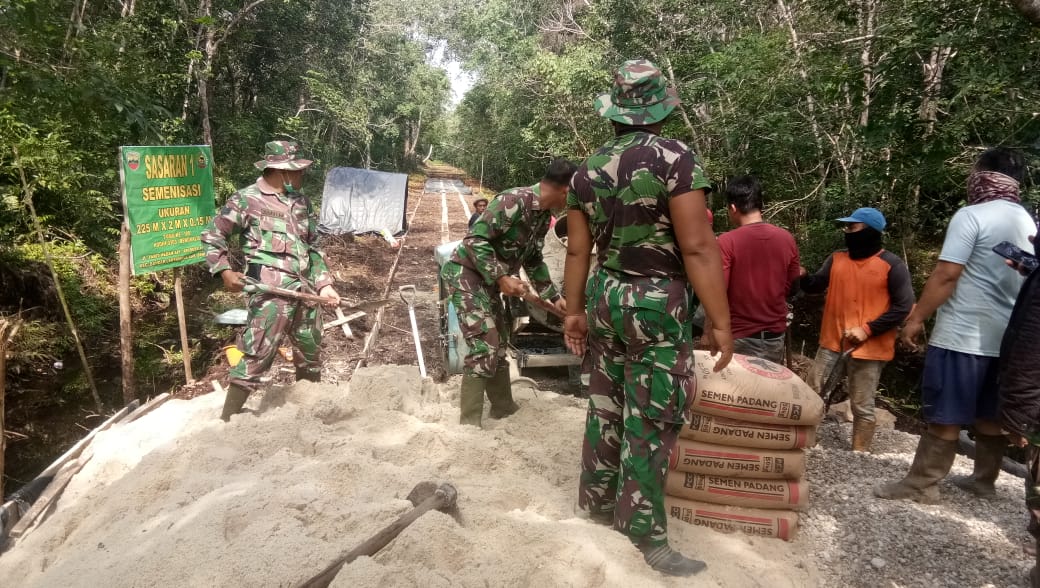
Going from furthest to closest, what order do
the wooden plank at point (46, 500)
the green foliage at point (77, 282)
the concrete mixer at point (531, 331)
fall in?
the green foliage at point (77, 282)
the concrete mixer at point (531, 331)
the wooden plank at point (46, 500)

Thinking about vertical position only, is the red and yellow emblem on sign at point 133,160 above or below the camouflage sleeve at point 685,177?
below

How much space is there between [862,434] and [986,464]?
687 mm

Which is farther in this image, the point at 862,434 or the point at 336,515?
the point at 862,434

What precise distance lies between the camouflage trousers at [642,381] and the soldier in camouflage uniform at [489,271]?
1.28 m

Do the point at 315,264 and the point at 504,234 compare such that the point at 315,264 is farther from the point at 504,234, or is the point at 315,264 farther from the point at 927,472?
the point at 927,472

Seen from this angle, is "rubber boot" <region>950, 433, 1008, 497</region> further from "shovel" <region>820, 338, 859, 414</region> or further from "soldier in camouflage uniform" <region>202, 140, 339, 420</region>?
"soldier in camouflage uniform" <region>202, 140, 339, 420</region>

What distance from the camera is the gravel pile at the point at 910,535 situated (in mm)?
2434

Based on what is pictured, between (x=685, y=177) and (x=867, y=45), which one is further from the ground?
(x=867, y=45)

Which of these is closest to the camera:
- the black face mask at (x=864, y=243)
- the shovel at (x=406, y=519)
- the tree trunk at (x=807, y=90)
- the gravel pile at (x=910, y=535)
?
the shovel at (x=406, y=519)

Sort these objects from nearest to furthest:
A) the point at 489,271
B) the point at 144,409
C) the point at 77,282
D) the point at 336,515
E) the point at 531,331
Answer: the point at 336,515 < the point at 489,271 < the point at 144,409 < the point at 531,331 < the point at 77,282

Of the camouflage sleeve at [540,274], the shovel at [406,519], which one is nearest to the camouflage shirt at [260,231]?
the camouflage sleeve at [540,274]

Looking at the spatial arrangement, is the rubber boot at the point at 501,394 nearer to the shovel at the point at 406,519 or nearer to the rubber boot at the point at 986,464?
the shovel at the point at 406,519

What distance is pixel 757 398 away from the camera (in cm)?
259

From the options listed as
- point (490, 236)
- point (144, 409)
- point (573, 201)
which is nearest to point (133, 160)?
point (144, 409)
